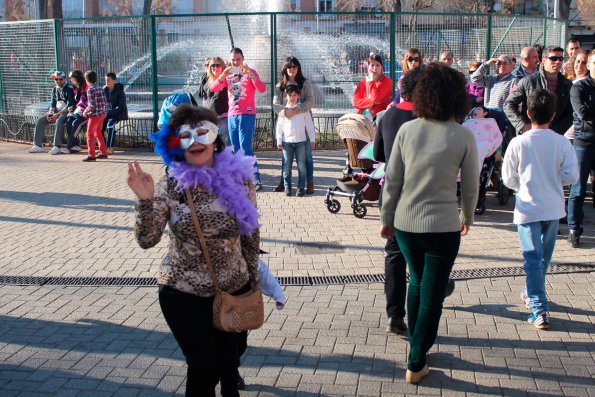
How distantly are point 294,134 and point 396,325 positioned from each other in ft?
16.8

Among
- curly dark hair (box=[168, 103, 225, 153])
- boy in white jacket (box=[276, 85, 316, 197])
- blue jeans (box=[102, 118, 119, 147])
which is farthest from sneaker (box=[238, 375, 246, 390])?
blue jeans (box=[102, 118, 119, 147])

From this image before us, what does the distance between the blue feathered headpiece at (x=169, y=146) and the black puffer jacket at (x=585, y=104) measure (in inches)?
Result: 205

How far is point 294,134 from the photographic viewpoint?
9.87m

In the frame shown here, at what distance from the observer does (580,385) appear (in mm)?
4320

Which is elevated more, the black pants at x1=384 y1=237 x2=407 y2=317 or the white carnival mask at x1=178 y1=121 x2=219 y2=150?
the white carnival mask at x1=178 y1=121 x2=219 y2=150

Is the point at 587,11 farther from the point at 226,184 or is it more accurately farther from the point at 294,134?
the point at 226,184

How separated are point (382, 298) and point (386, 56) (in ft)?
29.4

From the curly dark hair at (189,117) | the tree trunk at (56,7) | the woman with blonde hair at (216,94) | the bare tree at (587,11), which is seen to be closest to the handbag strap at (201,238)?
the curly dark hair at (189,117)

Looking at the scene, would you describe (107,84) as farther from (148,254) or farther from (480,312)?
(480,312)

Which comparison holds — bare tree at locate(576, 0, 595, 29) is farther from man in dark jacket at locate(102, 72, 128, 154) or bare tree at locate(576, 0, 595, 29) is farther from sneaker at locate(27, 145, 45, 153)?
sneaker at locate(27, 145, 45, 153)

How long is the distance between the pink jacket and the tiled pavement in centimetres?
201

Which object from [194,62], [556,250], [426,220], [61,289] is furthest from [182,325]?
[194,62]

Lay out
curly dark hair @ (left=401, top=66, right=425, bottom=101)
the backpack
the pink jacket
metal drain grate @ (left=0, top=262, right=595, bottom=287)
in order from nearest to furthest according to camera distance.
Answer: curly dark hair @ (left=401, top=66, right=425, bottom=101) → the backpack → metal drain grate @ (left=0, top=262, right=595, bottom=287) → the pink jacket

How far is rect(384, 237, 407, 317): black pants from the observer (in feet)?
16.4
